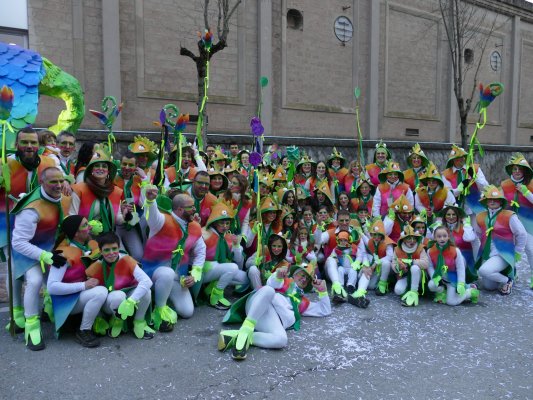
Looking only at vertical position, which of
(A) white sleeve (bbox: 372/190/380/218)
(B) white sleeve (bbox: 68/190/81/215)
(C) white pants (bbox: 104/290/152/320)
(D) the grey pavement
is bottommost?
(D) the grey pavement

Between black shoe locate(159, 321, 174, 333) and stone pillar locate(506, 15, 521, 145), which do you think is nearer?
black shoe locate(159, 321, 174, 333)

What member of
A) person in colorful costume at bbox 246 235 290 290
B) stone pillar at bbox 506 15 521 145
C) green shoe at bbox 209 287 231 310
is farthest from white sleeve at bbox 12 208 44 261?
stone pillar at bbox 506 15 521 145

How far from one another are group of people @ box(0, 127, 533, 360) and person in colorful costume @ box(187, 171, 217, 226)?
0.02 m

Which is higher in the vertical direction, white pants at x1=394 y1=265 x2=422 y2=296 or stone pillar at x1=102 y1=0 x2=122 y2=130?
stone pillar at x1=102 y1=0 x2=122 y2=130

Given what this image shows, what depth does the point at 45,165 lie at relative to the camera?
4.22 meters

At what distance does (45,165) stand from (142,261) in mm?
1219

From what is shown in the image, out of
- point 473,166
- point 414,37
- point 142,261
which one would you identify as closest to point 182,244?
point 142,261

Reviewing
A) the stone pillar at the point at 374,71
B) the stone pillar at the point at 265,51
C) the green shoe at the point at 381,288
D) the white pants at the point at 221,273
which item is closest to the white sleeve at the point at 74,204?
the white pants at the point at 221,273

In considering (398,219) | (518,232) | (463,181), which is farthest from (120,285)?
(463,181)

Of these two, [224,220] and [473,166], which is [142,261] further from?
[473,166]

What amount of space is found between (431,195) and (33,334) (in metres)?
5.27

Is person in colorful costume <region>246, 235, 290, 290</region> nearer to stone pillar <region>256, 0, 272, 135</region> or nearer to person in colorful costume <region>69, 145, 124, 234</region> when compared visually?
person in colorful costume <region>69, 145, 124, 234</region>

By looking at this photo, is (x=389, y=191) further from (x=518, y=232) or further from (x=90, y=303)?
(x=90, y=303)

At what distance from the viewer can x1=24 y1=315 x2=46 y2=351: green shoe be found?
3.61 m
